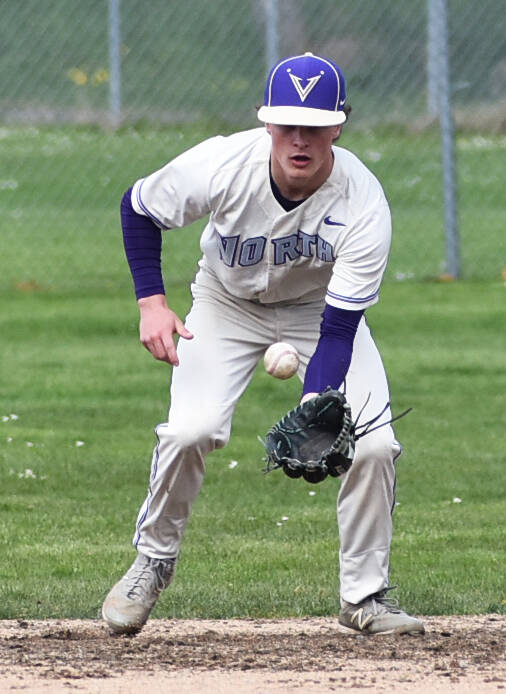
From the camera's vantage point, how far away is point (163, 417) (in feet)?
29.2

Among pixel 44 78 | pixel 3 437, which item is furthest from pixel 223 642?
pixel 44 78

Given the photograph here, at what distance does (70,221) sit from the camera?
15859mm

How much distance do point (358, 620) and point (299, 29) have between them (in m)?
9.93

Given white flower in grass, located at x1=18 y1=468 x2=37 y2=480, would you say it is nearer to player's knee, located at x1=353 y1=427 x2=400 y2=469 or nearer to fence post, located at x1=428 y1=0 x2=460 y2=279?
player's knee, located at x1=353 y1=427 x2=400 y2=469

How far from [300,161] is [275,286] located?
534 mm

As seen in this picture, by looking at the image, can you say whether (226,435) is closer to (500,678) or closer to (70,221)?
A: (500,678)

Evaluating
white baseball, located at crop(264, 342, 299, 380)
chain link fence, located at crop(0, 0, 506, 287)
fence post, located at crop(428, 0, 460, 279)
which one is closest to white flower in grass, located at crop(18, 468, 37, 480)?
white baseball, located at crop(264, 342, 299, 380)

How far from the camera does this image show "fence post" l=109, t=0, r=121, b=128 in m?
13.6

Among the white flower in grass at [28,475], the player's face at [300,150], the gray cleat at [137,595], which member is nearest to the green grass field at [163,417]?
the white flower in grass at [28,475]

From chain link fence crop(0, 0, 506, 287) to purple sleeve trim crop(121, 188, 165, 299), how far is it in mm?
8219

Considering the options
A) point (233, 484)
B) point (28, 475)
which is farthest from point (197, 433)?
point (28, 475)

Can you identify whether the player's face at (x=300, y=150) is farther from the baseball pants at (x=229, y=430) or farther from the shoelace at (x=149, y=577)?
the shoelace at (x=149, y=577)

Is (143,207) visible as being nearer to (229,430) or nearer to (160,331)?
(160,331)

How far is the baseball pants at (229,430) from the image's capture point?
192 inches
